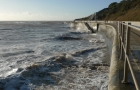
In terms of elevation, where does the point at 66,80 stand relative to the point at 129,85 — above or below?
below

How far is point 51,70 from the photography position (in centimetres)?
1010

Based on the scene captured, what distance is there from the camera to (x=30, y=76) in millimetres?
9188

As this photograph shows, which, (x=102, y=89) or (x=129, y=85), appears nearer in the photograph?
(x=129, y=85)

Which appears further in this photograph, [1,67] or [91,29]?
[91,29]

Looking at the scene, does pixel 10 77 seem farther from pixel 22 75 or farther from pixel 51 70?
pixel 51 70

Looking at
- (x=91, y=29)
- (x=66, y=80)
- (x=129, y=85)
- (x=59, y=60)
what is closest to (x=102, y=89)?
(x=66, y=80)

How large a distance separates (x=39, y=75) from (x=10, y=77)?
1.26 metres

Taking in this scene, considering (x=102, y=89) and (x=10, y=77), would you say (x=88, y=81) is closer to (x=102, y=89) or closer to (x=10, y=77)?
(x=102, y=89)

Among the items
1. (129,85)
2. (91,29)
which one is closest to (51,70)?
(129,85)

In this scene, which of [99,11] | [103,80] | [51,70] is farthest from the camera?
[99,11]

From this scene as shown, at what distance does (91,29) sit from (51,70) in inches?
1583

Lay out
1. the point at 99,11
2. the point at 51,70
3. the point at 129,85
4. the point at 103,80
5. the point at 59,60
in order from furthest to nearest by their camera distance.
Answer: the point at 99,11 < the point at 59,60 < the point at 51,70 < the point at 103,80 < the point at 129,85

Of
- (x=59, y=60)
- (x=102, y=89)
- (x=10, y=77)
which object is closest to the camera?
(x=102, y=89)

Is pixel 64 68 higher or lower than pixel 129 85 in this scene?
lower
